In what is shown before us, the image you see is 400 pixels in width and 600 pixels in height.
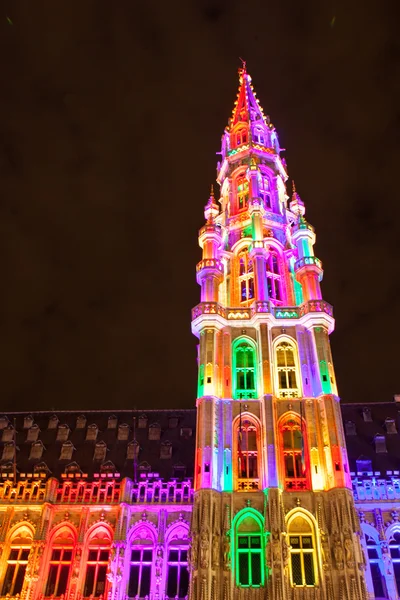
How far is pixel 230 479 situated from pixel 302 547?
5.63m

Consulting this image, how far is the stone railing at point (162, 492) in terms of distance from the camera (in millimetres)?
38250

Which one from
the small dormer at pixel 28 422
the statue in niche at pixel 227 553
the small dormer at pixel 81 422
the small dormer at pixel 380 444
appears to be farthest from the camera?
the small dormer at pixel 28 422

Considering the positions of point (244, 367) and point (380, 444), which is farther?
point (380, 444)

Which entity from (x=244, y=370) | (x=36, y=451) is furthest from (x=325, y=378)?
(x=36, y=451)

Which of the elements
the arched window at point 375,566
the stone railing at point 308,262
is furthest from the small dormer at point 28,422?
the arched window at point 375,566

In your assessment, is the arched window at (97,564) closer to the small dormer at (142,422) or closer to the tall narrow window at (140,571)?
the tall narrow window at (140,571)

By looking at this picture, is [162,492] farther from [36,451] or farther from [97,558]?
[36,451]

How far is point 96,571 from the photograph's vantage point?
120 feet

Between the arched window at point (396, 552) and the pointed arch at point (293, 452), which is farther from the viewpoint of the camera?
the pointed arch at point (293, 452)

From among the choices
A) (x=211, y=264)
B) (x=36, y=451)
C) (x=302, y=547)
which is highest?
(x=211, y=264)

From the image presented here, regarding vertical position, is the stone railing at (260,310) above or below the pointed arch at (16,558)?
above

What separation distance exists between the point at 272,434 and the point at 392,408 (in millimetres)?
15146

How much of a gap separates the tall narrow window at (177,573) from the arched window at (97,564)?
3.86 metres

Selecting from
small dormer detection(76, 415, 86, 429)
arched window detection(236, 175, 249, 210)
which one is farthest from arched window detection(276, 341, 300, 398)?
small dormer detection(76, 415, 86, 429)
